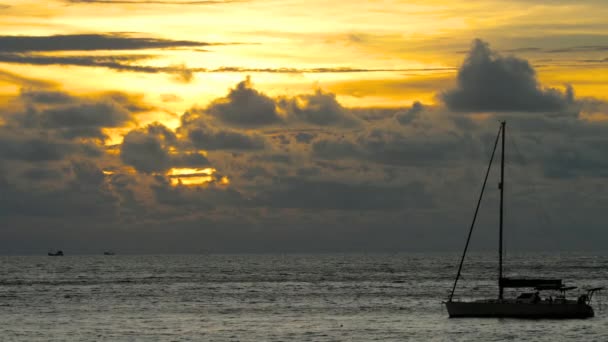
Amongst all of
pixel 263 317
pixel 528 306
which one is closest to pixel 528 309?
pixel 528 306

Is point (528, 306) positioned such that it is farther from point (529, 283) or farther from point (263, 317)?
point (263, 317)

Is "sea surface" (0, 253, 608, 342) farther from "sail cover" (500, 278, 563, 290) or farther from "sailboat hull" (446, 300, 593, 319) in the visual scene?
"sail cover" (500, 278, 563, 290)

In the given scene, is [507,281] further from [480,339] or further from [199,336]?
[199,336]

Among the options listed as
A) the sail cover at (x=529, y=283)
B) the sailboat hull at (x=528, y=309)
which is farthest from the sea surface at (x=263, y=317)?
the sail cover at (x=529, y=283)

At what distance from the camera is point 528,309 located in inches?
3250

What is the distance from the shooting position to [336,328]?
263 ft

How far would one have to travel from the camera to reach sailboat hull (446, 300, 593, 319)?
270 feet

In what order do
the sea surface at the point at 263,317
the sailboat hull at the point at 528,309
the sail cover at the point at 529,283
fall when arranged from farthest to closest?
the sail cover at the point at 529,283
the sailboat hull at the point at 528,309
the sea surface at the point at 263,317

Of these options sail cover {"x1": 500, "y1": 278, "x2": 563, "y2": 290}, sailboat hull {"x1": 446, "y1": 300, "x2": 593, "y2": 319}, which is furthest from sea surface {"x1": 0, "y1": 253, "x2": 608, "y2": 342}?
sail cover {"x1": 500, "y1": 278, "x2": 563, "y2": 290}

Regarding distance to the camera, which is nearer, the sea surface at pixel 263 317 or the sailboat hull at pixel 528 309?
the sea surface at pixel 263 317

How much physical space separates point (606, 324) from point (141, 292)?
237 feet

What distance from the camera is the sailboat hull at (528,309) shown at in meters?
82.4

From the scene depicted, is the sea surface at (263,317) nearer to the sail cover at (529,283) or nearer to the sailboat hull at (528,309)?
the sailboat hull at (528,309)

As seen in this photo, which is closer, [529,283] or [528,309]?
[528,309]
